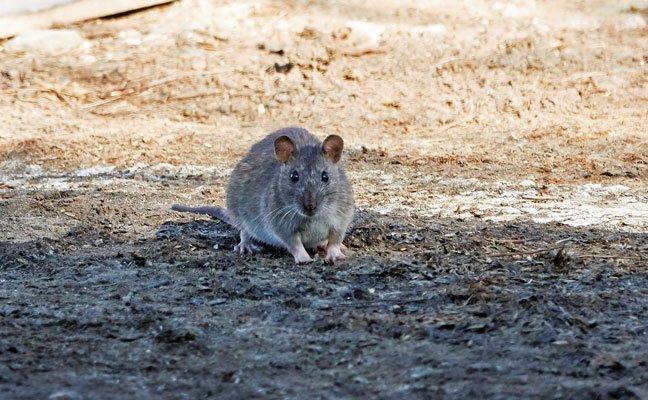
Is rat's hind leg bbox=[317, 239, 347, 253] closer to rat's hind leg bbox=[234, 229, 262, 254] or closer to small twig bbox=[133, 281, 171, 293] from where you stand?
rat's hind leg bbox=[234, 229, 262, 254]

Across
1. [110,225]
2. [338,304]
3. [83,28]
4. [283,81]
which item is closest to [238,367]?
[338,304]

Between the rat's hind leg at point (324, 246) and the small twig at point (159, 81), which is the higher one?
the small twig at point (159, 81)

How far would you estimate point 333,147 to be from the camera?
223 inches

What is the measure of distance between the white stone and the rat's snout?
810 centimetres

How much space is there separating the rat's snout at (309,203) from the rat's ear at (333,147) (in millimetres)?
418

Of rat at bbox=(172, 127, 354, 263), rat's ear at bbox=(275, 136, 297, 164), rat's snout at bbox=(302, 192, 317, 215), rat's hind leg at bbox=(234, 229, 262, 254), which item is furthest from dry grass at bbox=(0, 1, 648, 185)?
rat's snout at bbox=(302, 192, 317, 215)

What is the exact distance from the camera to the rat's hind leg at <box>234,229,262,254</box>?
616 centimetres

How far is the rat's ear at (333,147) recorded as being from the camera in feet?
18.5

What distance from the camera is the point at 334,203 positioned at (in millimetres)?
5656

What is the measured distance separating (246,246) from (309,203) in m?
1.05

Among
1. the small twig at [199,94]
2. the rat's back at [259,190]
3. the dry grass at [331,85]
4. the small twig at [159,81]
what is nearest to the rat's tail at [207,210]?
the rat's back at [259,190]

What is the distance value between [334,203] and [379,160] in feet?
12.0

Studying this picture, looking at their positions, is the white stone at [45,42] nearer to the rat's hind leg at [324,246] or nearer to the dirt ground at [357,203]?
the dirt ground at [357,203]

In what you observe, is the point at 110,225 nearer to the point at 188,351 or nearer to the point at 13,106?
the point at 188,351
